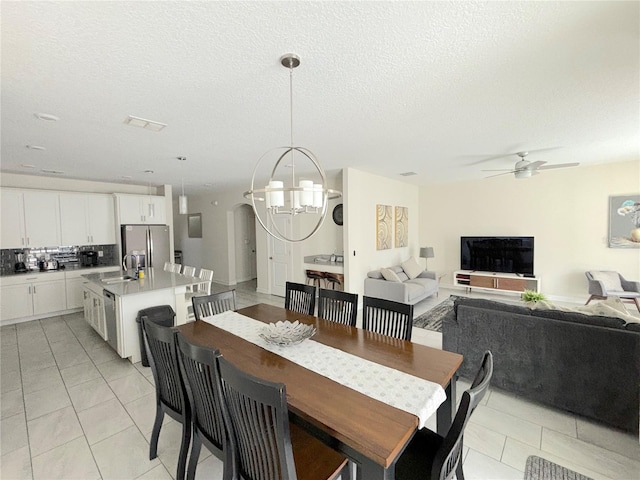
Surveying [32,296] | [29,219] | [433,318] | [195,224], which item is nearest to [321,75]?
[433,318]

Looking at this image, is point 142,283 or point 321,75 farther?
point 142,283

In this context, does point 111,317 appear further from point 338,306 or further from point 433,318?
point 433,318

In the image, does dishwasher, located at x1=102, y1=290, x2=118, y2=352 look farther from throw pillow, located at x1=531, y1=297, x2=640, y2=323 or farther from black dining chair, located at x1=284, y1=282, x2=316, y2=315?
throw pillow, located at x1=531, y1=297, x2=640, y2=323

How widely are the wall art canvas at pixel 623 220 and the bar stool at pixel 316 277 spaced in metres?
5.35

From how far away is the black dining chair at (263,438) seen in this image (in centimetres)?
105

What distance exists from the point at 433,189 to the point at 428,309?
349 cm

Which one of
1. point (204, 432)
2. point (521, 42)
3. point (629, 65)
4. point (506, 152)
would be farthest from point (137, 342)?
point (506, 152)

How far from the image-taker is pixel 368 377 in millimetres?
1474

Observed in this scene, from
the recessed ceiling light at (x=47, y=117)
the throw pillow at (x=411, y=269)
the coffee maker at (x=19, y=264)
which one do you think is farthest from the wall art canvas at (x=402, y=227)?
the coffee maker at (x=19, y=264)

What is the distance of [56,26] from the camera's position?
56.1 inches

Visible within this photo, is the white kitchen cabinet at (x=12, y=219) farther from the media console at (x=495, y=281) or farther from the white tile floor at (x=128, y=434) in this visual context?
the media console at (x=495, y=281)

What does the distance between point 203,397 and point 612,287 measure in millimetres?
6521

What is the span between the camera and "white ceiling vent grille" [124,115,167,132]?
2605mm

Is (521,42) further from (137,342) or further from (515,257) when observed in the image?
(515,257)
